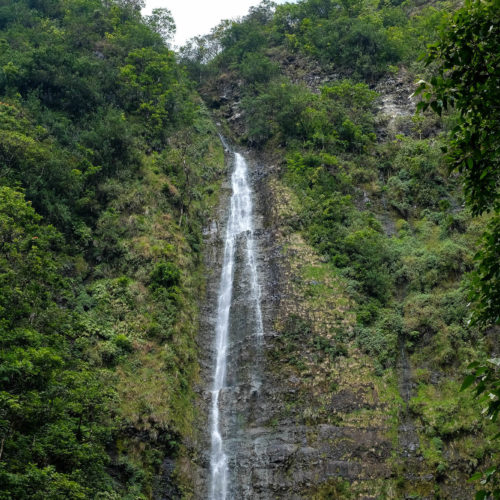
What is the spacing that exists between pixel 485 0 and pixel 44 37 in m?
41.7

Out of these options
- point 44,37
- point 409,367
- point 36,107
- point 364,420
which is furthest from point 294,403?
point 44,37

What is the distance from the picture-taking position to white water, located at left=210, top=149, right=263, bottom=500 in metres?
19.0

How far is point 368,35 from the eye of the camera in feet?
151

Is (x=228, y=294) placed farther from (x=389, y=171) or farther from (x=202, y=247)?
(x=389, y=171)

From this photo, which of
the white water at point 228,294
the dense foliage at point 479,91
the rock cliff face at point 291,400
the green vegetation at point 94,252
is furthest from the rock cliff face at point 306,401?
the dense foliage at point 479,91

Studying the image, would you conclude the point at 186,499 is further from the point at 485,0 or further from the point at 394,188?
the point at 394,188

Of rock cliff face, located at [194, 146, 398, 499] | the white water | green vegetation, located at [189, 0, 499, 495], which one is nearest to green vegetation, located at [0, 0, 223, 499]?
the white water

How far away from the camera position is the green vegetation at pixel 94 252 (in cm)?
1320

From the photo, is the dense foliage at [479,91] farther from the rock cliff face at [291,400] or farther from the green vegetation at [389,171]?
the rock cliff face at [291,400]

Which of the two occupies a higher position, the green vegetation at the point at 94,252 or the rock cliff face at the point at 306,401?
the green vegetation at the point at 94,252

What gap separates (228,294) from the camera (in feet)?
91.2

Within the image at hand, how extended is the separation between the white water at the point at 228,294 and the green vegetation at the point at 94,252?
1.46 metres

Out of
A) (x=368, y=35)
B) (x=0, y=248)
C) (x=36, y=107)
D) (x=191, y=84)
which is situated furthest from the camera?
(x=191, y=84)

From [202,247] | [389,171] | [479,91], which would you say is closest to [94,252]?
[202,247]
